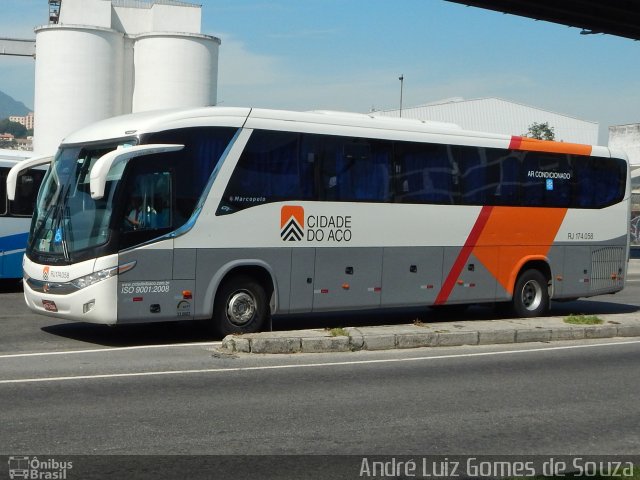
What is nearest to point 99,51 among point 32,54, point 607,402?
point 32,54

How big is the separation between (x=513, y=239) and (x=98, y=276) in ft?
26.3

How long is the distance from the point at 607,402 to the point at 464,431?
239cm

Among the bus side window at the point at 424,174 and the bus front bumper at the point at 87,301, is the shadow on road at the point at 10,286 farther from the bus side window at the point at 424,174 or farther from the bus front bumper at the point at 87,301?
the bus side window at the point at 424,174

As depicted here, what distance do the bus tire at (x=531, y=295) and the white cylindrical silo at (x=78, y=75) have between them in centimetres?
4284

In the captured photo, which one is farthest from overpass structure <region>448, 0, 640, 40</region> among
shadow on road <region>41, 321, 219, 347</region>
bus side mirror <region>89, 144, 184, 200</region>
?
bus side mirror <region>89, 144, 184, 200</region>

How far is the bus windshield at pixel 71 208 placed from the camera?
12.4 metres

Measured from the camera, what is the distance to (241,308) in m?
13.6

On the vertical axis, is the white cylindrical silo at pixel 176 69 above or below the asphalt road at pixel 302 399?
above

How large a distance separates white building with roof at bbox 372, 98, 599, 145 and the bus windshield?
87849 millimetres

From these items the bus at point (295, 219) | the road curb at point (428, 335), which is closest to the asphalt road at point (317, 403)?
the road curb at point (428, 335)

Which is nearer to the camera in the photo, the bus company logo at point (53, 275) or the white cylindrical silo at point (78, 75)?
the bus company logo at point (53, 275)

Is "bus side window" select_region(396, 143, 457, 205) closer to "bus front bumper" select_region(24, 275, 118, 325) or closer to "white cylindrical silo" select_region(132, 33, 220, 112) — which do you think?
"bus front bumper" select_region(24, 275, 118, 325)

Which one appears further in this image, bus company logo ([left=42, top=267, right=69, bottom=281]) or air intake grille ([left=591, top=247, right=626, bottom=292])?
air intake grille ([left=591, top=247, right=626, bottom=292])

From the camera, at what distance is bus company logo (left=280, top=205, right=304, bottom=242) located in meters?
13.9
